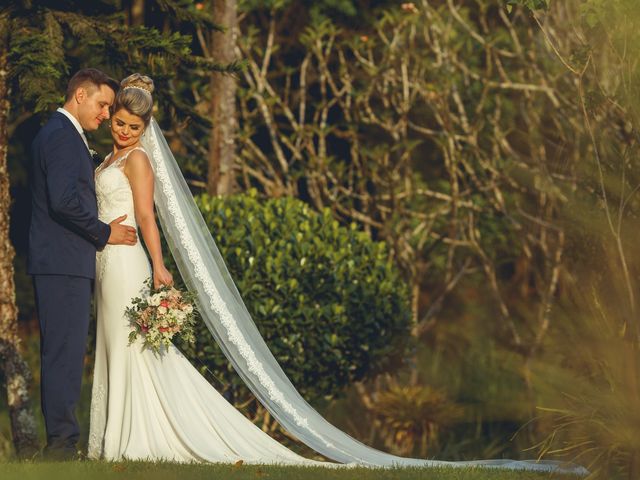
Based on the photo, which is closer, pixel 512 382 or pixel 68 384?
pixel 68 384

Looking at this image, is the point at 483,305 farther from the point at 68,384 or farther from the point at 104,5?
the point at 68,384

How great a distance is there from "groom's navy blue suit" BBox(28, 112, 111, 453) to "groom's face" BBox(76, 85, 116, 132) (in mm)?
188

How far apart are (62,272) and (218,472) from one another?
152 cm

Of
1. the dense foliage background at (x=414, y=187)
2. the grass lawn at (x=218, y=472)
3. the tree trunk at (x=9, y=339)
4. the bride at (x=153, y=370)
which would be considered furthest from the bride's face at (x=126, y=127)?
the grass lawn at (x=218, y=472)

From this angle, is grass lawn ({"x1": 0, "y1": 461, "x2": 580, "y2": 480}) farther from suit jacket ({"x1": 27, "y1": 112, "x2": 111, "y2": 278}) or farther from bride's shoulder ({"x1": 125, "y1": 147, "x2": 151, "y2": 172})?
bride's shoulder ({"x1": 125, "y1": 147, "x2": 151, "y2": 172})

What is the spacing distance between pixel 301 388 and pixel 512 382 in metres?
3.65

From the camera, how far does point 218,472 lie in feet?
21.7

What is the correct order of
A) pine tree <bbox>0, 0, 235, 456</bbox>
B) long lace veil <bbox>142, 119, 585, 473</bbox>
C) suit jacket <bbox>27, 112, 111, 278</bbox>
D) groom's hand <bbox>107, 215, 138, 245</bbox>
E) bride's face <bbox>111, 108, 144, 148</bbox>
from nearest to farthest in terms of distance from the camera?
1. suit jacket <bbox>27, 112, 111, 278</bbox>
2. groom's hand <bbox>107, 215, 138, 245</bbox>
3. bride's face <bbox>111, 108, 144, 148</bbox>
4. long lace veil <bbox>142, 119, 585, 473</bbox>
5. pine tree <bbox>0, 0, 235, 456</bbox>

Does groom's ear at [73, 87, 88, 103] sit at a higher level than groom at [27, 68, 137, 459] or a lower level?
higher

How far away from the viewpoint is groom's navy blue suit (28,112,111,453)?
6.96 metres

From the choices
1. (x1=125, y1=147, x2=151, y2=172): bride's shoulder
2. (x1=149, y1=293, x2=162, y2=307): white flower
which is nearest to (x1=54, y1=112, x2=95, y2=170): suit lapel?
(x1=125, y1=147, x2=151, y2=172): bride's shoulder

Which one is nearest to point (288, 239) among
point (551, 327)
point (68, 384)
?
point (68, 384)

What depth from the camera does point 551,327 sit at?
5.52 m

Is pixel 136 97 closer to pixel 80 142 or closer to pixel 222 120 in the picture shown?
pixel 80 142
